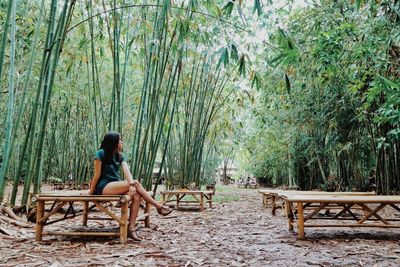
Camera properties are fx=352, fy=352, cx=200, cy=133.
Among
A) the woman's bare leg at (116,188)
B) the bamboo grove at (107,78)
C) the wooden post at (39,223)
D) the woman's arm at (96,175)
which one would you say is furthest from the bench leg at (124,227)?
the bamboo grove at (107,78)

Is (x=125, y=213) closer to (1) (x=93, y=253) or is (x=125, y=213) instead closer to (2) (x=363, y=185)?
(1) (x=93, y=253)

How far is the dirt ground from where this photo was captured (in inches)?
78.2

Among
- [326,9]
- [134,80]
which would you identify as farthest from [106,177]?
[134,80]

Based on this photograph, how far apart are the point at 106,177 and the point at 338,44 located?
3039mm

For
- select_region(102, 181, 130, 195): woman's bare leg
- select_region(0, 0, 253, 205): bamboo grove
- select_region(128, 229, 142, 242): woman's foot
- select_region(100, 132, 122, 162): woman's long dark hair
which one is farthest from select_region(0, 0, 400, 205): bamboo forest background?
select_region(128, 229, 142, 242): woman's foot

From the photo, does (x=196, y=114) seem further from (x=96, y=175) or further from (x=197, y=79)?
(x=96, y=175)

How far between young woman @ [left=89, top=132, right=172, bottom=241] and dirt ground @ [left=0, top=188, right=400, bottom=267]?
9.3 inches

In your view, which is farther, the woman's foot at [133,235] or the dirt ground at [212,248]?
the woman's foot at [133,235]

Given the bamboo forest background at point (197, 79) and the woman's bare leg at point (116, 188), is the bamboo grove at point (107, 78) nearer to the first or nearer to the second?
the bamboo forest background at point (197, 79)

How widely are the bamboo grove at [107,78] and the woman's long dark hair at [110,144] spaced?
1.98 ft

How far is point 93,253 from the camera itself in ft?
7.00

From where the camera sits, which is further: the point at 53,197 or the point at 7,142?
the point at 7,142

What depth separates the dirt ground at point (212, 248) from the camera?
1.99m

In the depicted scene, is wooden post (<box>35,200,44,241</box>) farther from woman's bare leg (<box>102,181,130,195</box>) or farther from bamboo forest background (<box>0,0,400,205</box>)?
bamboo forest background (<box>0,0,400,205</box>)
